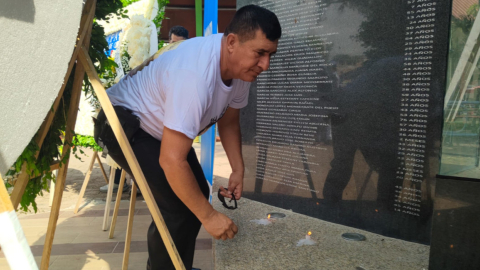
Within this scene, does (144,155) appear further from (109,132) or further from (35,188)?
(35,188)

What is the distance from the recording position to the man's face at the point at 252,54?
172cm

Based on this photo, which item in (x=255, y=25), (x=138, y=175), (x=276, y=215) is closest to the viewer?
(x=138, y=175)

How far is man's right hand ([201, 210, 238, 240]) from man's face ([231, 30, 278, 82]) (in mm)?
648

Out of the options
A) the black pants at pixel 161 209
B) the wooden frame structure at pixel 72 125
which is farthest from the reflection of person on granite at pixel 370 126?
the wooden frame structure at pixel 72 125

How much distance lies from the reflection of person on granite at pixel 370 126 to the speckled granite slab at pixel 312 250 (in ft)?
1.14

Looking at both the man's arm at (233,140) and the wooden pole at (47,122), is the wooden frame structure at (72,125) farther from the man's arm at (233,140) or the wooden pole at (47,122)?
the man's arm at (233,140)

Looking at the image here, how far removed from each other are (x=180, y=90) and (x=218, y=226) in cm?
57

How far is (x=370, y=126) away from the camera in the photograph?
3.10 metres

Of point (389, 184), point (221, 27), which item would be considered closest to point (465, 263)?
point (389, 184)

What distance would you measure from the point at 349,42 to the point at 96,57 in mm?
2194

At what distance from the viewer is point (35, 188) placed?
1550 millimetres

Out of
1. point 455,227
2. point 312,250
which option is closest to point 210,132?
point 312,250

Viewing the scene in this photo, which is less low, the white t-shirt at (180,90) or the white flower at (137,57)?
the white flower at (137,57)

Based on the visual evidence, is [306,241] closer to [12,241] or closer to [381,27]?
[381,27]
